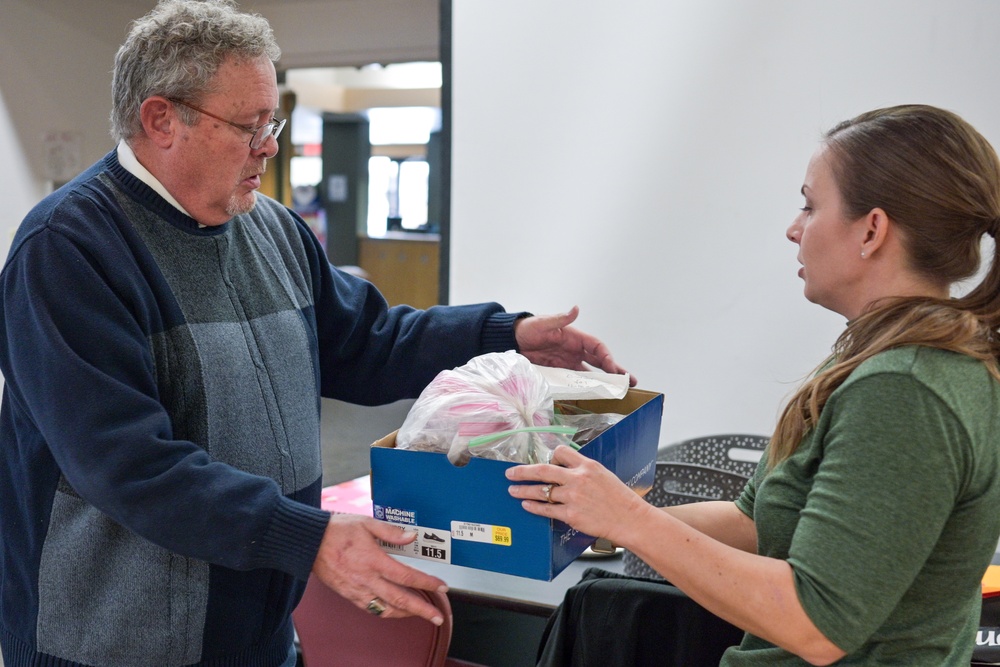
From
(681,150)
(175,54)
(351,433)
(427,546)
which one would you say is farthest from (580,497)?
(351,433)

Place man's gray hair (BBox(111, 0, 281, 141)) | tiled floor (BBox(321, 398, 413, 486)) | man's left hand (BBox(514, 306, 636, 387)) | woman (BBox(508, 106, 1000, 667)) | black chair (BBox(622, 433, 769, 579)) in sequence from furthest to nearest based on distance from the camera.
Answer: tiled floor (BBox(321, 398, 413, 486)) < black chair (BBox(622, 433, 769, 579)) < man's left hand (BBox(514, 306, 636, 387)) < man's gray hair (BBox(111, 0, 281, 141)) < woman (BBox(508, 106, 1000, 667))

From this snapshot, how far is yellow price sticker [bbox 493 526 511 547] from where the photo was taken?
1091 millimetres

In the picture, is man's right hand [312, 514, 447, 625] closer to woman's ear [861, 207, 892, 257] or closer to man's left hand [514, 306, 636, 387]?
man's left hand [514, 306, 636, 387]

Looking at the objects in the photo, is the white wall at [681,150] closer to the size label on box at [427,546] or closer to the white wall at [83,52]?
the size label on box at [427,546]

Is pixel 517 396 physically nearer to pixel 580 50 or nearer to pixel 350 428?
pixel 580 50

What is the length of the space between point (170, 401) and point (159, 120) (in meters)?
0.42

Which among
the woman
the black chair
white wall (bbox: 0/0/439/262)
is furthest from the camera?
white wall (bbox: 0/0/439/262)

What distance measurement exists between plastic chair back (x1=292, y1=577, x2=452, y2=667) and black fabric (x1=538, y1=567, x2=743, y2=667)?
0.24 m

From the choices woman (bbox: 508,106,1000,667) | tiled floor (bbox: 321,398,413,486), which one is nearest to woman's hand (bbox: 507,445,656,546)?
woman (bbox: 508,106,1000,667)

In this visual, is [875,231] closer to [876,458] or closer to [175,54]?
[876,458]

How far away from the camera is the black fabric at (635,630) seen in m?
1.33

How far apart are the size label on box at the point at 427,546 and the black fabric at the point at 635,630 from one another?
0.30 m

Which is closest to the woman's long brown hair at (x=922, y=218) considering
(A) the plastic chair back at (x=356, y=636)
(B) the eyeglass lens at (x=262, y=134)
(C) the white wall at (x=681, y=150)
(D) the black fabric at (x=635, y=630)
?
(D) the black fabric at (x=635, y=630)

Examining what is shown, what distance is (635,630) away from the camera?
133cm
